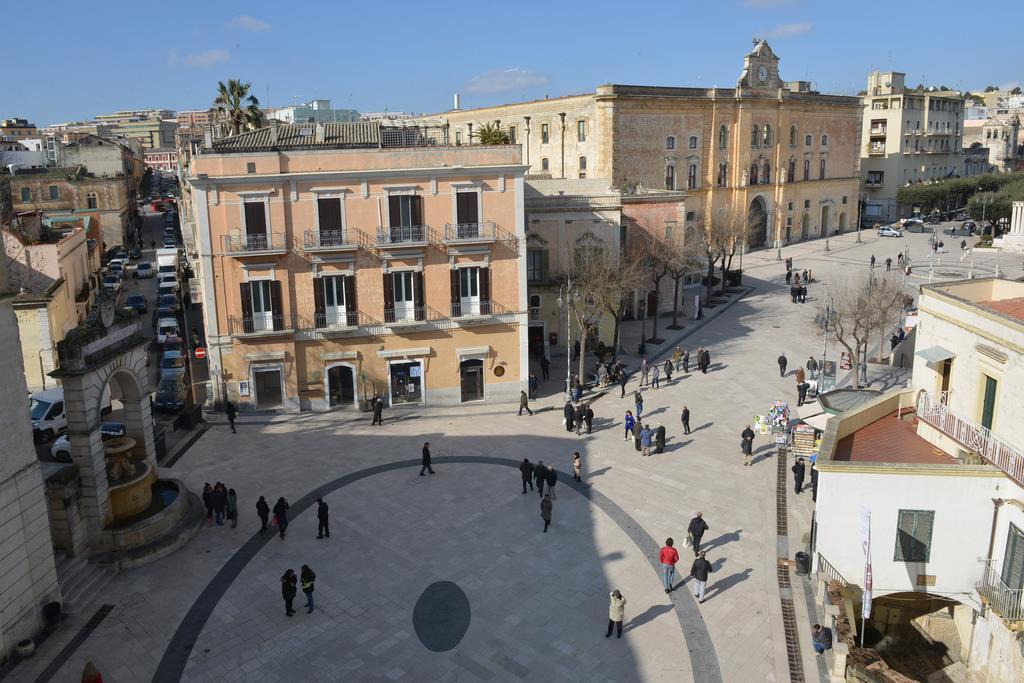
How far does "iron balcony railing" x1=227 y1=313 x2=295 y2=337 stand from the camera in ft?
99.2

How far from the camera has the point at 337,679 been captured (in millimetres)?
15562

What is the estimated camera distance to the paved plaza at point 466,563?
1612 centimetres

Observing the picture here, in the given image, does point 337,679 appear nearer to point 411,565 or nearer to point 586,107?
point 411,565

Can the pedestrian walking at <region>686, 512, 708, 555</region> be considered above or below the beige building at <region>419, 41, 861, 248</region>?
below

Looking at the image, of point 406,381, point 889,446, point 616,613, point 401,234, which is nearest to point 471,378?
point 406,381

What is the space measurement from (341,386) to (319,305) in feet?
11.5

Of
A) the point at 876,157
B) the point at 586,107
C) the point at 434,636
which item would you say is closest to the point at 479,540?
the point at 434,636

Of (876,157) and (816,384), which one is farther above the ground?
(876,157)

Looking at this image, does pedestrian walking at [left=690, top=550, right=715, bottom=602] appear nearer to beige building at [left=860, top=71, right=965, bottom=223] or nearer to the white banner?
the white banner

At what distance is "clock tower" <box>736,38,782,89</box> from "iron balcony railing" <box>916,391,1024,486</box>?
171 ft

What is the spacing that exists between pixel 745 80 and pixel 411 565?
193 ft

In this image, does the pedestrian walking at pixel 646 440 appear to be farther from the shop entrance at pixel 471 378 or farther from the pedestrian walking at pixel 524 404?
the shop entrance at pixel 471 378

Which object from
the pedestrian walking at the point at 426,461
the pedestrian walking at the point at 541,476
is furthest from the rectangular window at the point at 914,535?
the pedestrian walking at the point at 426,461

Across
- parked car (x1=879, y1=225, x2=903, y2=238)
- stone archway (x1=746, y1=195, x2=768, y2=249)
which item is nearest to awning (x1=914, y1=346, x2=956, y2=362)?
Result: stone archway (x1=746, y1=195, x2=768, y2=249)
